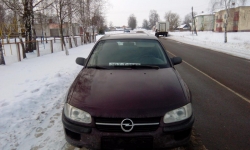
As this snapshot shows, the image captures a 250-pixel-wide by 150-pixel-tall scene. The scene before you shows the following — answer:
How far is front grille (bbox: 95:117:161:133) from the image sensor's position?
217 cm

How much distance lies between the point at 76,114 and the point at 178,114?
1.22 m

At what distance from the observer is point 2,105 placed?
13.6 feet

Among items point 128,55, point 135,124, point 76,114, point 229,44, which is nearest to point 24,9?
point 128,55

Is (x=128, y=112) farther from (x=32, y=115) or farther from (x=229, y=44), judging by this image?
(x=229, y=44)

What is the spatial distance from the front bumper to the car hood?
198 millimetres

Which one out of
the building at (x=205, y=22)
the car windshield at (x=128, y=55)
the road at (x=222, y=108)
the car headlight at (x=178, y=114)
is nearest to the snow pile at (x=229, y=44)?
the road at (x=222, y=108)

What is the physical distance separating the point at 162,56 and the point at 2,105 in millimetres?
3484

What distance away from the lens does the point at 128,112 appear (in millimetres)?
2182

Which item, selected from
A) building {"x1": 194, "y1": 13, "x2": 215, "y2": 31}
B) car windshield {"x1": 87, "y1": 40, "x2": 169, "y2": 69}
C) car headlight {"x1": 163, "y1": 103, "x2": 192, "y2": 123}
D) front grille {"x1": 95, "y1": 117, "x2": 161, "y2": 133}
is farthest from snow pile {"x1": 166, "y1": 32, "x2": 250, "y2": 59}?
building {"x1": 194, "y1": 13, "x2": 215, "y2": 31}

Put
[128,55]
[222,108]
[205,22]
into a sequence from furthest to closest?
[205,22] < [222,108] < [128,55]

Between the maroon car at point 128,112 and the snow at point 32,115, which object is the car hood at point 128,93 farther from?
the snow at point 32,115

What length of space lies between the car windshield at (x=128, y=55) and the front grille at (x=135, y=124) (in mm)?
1245

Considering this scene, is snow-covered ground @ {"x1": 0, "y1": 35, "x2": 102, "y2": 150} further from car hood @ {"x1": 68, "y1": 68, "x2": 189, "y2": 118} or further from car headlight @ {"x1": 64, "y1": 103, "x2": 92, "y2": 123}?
car hood @ {"x1": 68, "y1": 68, "x2": 189, "y2": 118}

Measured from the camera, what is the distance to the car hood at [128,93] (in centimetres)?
222
